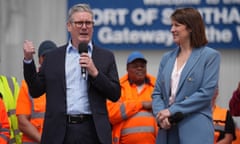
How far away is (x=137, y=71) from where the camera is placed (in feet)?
22.9

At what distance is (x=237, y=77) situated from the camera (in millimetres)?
7863

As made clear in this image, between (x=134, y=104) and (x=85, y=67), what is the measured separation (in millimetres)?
1833

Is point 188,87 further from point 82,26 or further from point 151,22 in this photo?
point 151,22

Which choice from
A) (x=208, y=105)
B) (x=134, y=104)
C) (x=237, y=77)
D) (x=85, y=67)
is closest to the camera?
(x=85, y=67)

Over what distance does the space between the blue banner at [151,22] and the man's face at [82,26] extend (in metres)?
2.72

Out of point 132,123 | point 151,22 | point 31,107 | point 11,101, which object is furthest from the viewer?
point 151,22

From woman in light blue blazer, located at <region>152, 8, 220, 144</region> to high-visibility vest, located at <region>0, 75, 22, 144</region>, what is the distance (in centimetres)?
221

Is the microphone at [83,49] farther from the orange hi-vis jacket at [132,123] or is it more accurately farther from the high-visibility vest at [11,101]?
the high-visibility vest at [11,101]

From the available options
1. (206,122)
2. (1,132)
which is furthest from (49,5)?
(206,122)

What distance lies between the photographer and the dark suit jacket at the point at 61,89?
505cm

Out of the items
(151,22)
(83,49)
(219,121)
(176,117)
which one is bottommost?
(219,121)

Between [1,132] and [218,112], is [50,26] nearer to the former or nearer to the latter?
[218,112]

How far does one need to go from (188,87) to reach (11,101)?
2539 mm

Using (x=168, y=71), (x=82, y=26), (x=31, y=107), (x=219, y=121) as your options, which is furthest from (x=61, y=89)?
(x=219, y=121)
